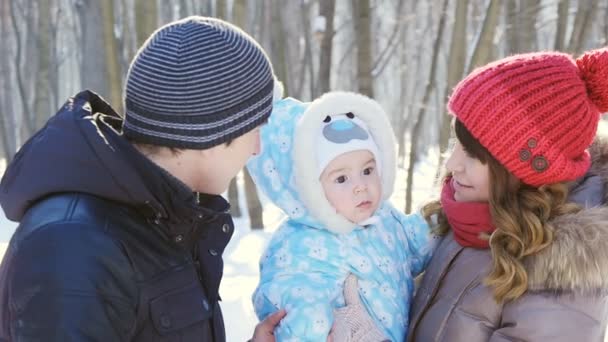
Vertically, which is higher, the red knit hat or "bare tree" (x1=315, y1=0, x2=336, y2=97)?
the red knit hat

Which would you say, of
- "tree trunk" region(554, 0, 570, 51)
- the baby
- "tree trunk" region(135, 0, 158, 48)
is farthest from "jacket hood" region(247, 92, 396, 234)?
"tree trunk" region(554, 0, 570, 51)

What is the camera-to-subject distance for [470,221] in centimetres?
197

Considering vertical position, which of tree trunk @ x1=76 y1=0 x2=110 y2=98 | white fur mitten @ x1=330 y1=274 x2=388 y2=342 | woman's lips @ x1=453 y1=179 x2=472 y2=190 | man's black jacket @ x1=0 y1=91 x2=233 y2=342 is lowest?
tree trunk @ x1=76 y1=0 x2=110 y2=98

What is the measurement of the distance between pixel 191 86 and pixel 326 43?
16.2 feet

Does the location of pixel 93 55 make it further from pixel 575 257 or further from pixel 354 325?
pixel 575 257

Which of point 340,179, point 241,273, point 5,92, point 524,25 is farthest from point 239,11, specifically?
point 5,92

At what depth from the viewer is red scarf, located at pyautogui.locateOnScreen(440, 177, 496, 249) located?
1.96 m

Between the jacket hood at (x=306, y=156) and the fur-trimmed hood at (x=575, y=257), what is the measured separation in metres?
0.67

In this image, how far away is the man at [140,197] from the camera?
122cm

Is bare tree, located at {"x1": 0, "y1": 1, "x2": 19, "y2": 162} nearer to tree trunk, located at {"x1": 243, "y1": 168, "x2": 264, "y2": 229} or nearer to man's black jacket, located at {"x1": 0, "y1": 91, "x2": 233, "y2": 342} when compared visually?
tree trunk, located at {"x1": 243, "y1": 168, "x2": 264, "y2": 229}

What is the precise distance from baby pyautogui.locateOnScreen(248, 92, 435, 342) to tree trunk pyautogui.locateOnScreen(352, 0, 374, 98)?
286 cm

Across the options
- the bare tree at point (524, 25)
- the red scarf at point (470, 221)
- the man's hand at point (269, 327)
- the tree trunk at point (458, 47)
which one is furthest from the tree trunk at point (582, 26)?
the man's hand at point (269, 327)

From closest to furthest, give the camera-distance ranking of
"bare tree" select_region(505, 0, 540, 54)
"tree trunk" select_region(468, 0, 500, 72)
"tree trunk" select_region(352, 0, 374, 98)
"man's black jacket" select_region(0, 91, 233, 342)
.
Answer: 1. "man's black jacket" select_region(0, 91, 233, 342)
2. "tree trunk" select_region(352, 0, 374, 98)
3. "tree trunk" select_region(468, 0, 500, 72)
4. "bare tree" select_region(505, 0, 540, 54)

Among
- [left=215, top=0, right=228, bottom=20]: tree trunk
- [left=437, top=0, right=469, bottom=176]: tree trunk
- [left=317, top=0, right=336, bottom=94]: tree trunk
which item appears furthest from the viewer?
[left=215, top=0, right=228, bottom=20]: tree trunk
